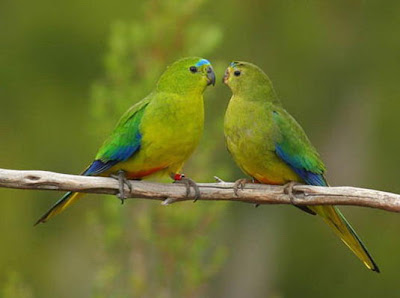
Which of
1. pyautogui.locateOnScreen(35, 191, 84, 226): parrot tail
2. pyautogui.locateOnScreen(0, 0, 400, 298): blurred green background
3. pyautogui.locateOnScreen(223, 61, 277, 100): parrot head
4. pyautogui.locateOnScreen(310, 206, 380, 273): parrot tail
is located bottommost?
pyautogui.locateOnScreen(0, 0, 400, 298): blurred green background

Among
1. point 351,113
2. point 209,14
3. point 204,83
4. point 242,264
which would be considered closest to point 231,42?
point 209,14

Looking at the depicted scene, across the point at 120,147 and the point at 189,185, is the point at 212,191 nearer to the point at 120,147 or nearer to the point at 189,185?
the point at 189,185

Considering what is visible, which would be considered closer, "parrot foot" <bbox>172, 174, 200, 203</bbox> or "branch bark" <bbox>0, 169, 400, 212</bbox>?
"branch bark" <bbox>0, 169, 400, 212</bbox>

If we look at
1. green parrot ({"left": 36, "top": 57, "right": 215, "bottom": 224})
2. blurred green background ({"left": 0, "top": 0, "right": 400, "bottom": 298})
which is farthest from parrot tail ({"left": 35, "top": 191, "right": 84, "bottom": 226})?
blurred green background ({"left": 0, "top": 0, "right": 400, "bottom": 298})

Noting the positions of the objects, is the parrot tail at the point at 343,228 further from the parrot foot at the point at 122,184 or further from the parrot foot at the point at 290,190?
the parrot foot at the point at 122,184

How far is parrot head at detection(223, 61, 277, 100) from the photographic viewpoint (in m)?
6.64

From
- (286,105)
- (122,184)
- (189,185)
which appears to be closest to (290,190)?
(189,185)

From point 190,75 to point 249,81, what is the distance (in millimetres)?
341

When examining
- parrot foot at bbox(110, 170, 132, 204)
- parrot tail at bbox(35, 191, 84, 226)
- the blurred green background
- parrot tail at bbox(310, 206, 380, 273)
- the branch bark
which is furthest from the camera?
the blurred green background

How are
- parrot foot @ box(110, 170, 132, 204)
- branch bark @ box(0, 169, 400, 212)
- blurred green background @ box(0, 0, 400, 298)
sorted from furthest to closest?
blurred green background @ box(0, 0, 400, 298) → parrot foot @ box(110, 170, 132, 204) → branch bark @ box(0, 169, 400, 212)

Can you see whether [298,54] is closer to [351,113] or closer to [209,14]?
[351,113]

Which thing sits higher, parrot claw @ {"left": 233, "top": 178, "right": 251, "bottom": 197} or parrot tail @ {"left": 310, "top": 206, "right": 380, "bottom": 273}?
parrot claw @ {"left": 233, "top": 178, "right": 251, "bottom": 197}

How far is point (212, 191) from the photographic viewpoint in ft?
21.3

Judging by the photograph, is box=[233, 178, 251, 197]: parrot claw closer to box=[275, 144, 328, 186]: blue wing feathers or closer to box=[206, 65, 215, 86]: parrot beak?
box=[275, 144, 328, 186]: blue wing feathers
